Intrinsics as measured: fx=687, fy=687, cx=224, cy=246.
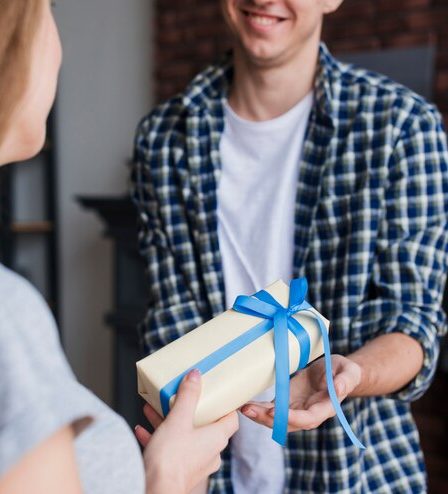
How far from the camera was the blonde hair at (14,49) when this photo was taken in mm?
640

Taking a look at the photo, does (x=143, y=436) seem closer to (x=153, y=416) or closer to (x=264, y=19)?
(x=153, y=416)

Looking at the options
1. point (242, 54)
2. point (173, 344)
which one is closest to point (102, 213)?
point (242, 54)

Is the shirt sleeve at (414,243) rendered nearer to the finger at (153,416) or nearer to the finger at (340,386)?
the finger at (340,386)

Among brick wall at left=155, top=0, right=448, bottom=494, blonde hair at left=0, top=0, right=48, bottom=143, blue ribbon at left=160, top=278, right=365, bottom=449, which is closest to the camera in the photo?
blonde hair at left=0, top=0, right=48, bottom=143

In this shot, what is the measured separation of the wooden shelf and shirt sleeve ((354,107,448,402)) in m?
2.47

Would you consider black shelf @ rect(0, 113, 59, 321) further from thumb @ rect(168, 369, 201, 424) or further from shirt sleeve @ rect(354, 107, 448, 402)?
thumb @ rect(168, 369, 201, 424)

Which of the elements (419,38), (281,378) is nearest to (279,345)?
(281,378)

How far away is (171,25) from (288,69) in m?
1.92

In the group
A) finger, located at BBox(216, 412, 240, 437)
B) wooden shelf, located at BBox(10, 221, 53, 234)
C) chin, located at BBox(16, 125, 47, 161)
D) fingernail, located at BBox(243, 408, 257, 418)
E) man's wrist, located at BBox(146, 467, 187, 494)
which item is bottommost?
wooden shelf, located at BBox(10, 221, 53, 234)

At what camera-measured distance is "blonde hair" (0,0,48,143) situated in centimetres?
64

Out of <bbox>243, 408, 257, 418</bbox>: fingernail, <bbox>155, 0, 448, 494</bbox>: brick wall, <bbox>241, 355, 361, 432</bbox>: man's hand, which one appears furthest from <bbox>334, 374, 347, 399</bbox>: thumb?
<bbox>155, 0, 448, 494</bbox>: brick wall

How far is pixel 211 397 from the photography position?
83cm

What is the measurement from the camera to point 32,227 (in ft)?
11.1

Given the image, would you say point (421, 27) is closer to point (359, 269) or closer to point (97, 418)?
point (359, 269)
